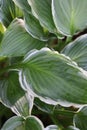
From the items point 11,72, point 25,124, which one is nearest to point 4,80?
point 11,72

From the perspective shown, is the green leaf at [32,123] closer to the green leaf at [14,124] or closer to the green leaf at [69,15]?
the green leaf at [14,124]

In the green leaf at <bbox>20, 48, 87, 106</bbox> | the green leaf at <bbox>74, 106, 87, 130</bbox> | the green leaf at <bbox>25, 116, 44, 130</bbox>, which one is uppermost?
the green leaf at <bbox>20, 48, 87, 106</bbox>

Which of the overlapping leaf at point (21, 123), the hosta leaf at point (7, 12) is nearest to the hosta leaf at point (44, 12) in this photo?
the hosta leaf at point (7, 12)

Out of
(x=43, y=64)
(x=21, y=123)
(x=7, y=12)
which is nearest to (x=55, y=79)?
(x=43, y=64)

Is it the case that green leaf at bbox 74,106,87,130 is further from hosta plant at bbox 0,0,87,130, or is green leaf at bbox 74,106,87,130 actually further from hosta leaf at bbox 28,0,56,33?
hosta leaf at bbox 28,0,56,33

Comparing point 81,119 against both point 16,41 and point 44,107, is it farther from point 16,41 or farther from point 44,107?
point 16,41

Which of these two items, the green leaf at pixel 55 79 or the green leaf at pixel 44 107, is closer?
the green leaf at pixel 55 79

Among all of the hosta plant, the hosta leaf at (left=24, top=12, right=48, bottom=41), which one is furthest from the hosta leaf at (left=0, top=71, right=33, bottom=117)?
the hosta leaf at (left=24, top=12, right=48, bottom=41)
